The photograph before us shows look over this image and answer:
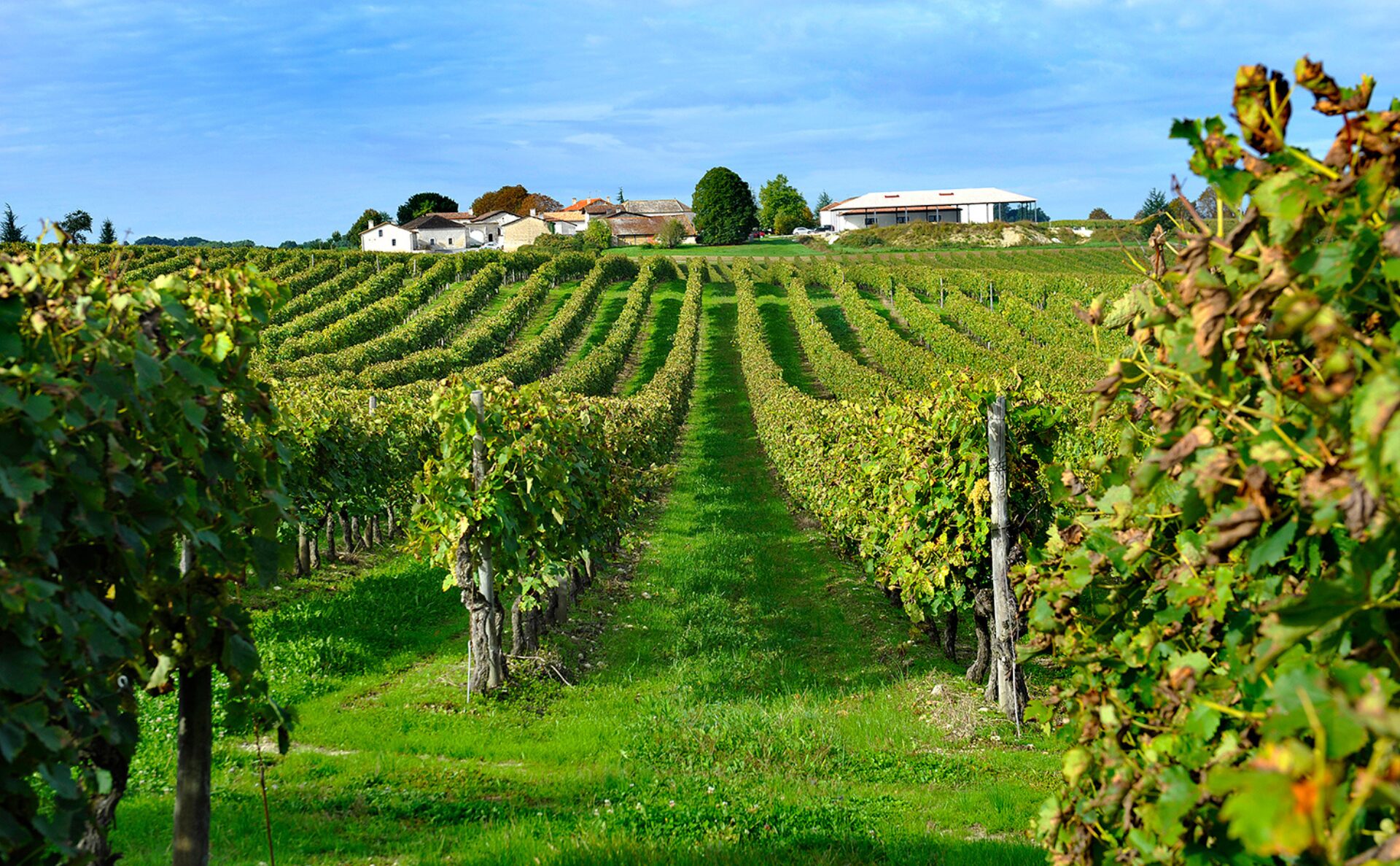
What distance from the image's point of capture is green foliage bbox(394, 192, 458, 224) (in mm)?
131750

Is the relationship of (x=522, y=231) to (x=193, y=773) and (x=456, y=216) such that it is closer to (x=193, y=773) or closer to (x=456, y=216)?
(x=456, y=216)

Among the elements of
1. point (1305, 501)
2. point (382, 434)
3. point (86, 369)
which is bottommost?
point (382, 434)

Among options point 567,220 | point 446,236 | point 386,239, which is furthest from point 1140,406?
point 567,220

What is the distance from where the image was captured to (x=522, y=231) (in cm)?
11300

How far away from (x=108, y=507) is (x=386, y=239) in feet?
367

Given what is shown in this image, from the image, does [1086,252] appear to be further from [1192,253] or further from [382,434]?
[1192,253]

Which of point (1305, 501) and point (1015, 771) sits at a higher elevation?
point (1305, 501)

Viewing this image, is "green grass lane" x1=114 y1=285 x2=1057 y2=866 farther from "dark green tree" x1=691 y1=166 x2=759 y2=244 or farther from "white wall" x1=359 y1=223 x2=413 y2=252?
"dark green tree" x1=691 y1=166 x2=759 y2=244

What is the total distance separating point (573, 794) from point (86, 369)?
5.03 metres

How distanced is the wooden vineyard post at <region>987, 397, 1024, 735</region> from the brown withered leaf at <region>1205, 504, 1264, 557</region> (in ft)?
25.2

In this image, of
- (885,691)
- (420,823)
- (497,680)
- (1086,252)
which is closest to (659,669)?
(497,680)

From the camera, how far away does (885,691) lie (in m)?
10.5

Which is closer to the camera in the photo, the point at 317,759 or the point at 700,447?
the point at 317,759

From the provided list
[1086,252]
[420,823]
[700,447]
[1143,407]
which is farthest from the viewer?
[1086,252]
